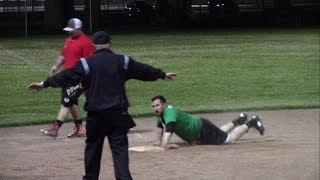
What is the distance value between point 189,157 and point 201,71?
10494mm

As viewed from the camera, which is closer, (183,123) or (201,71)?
(183,123)

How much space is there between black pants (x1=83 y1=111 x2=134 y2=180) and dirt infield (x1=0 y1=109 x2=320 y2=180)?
105cm

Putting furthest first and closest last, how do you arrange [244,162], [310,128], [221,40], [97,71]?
[221,40]
[310,128]
[244,162]
[97,71]

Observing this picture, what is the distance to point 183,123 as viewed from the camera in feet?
31.8

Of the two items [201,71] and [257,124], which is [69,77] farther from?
[201,71]

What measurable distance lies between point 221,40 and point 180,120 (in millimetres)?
17864

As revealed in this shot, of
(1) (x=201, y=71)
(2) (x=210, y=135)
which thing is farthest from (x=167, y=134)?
(1) (x=201, y=71)

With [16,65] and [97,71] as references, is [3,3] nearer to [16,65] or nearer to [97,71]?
[16,65]

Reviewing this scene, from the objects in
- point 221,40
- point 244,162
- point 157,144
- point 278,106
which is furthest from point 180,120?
point 221,40

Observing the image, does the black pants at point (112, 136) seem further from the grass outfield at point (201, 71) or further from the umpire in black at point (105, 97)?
the grass outfield at point (201, 71)

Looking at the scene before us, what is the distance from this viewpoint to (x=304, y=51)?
845 inches

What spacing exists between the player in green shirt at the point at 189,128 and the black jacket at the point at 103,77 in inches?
107

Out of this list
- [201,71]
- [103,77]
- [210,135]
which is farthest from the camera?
[201,71]

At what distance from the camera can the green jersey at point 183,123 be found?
9.51 metres
